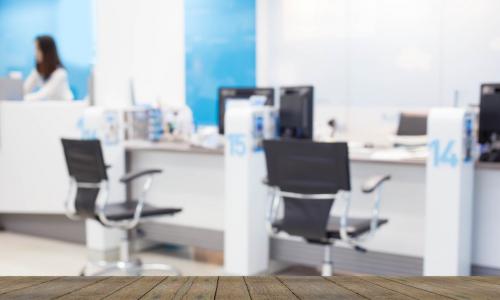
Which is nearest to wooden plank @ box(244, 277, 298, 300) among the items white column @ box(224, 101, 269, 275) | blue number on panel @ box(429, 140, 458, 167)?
blue number on panel @ box(429, 140, 458, 167)

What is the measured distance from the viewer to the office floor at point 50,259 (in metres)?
4.86

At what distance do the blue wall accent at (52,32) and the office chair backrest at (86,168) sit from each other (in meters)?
4.94

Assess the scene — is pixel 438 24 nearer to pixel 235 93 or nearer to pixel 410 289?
pixel 235 93

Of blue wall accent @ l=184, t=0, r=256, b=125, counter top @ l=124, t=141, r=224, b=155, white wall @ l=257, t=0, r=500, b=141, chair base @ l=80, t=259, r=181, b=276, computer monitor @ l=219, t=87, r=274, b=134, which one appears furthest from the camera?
blue wall accent @ l=184, t=0, r=256, b=125

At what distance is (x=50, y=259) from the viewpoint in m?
5.29

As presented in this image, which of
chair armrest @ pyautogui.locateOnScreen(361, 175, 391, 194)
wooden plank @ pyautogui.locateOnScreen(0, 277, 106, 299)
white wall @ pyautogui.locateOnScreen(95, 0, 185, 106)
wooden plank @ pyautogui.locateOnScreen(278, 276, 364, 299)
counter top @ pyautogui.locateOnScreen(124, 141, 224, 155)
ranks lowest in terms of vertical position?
chair armrest @ pyautogui.locateOnScreen(361, 175, 391, 194)

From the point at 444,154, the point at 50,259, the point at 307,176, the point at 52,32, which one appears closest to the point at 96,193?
the point at 50,259

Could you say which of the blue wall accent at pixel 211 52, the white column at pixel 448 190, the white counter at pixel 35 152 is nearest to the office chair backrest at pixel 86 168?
the white counter at pixel 35 152

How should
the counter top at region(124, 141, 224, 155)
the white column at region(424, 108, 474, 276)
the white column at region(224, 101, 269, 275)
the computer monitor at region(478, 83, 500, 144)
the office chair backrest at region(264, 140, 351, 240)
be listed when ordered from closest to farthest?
the office chair backrest at region(264, 140, 351, 240), the white column at region(424, 108, 474, 276), the computer monitor at region(478, 83, 500, 144), the white column at region(224, 101, 269, 275), the counter top at region(124, 141, 224, 155)

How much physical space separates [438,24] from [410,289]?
5306mm

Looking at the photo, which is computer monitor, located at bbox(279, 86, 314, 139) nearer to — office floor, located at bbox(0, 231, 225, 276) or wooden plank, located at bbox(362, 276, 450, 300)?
office floor, located at bbox(0, 231, 225, 276)

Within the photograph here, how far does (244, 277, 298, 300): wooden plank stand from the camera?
1.23 m

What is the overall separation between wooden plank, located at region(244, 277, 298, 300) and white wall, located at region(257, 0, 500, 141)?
5020 millimetres

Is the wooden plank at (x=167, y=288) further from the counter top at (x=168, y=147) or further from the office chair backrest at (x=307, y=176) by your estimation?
the counter top at (x=168, y=147)
